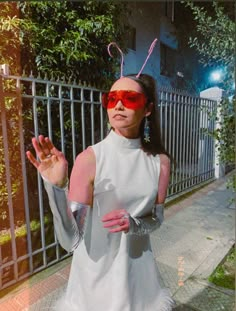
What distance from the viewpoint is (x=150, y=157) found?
1337mm

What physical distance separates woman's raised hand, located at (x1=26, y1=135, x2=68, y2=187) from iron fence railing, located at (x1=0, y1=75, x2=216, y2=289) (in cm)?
142

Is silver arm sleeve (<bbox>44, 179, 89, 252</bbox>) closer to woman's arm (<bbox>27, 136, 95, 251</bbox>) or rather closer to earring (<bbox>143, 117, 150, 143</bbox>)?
woman's arm (<bbox>27, 136, 95, 251</bbox>)

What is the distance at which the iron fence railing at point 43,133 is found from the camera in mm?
2521

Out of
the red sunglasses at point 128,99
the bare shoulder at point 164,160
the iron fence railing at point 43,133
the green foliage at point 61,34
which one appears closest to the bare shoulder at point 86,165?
the red sunglasses at point 128,99

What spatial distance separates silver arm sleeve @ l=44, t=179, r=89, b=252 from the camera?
3.45ft

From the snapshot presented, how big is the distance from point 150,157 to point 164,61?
11.5 metres

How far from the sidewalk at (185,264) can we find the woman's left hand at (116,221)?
152 centimetres

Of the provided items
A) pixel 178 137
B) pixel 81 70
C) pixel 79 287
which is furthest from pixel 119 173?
pixel 178 137

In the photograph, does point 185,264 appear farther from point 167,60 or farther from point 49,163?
point 167,60

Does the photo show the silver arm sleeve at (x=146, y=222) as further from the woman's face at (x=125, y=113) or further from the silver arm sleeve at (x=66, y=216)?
the woman's face at (x=125, y=113)

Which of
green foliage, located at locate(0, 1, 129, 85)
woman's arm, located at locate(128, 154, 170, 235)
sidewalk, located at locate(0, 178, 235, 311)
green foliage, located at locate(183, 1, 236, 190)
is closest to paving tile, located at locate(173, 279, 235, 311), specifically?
sidewalk, located at locate(0, 178, 235, 311)

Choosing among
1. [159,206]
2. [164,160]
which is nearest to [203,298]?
[159,206]

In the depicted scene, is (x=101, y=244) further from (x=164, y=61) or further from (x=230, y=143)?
(x=164, y=61)

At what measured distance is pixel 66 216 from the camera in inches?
43.2
